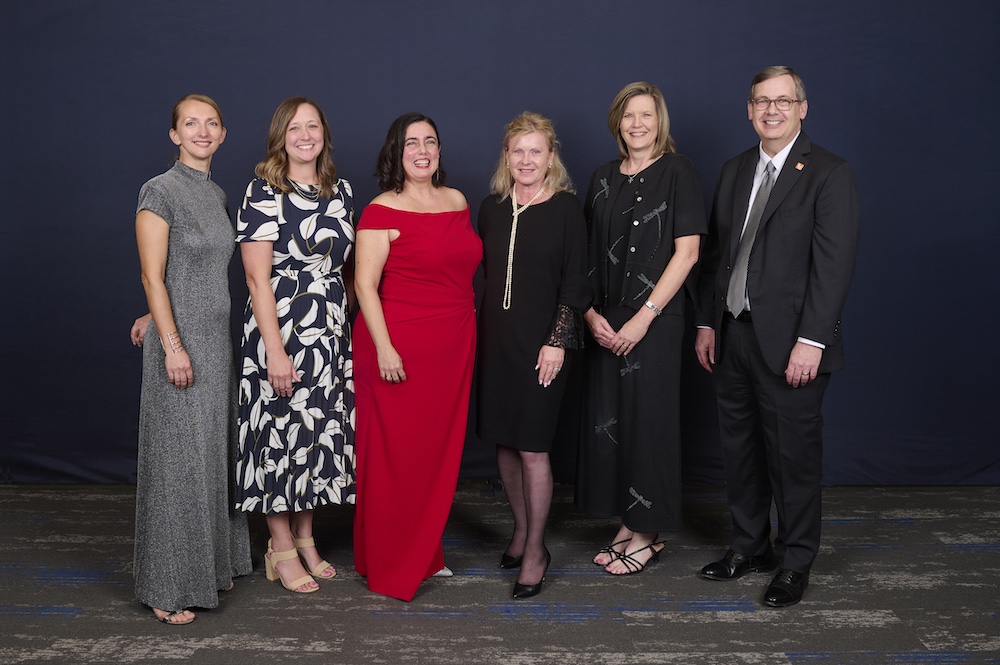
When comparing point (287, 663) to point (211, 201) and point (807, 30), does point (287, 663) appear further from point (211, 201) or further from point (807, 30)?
point (807, 30)

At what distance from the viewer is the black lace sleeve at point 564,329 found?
2947mm

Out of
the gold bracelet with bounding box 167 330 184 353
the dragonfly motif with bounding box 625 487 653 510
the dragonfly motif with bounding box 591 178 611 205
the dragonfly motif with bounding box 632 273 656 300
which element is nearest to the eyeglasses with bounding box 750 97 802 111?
the dragonfly motif with bounding box 591 178 611 205

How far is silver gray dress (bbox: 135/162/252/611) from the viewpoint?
2725mm

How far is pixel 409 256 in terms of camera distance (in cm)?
292

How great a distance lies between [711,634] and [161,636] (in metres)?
1.64

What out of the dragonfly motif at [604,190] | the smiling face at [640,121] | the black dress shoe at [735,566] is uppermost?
the smiling face at [640,121]

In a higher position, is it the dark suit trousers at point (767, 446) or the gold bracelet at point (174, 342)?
the gold bracelet at point (174, 342)

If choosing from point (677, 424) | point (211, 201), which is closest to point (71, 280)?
point (211, 201)

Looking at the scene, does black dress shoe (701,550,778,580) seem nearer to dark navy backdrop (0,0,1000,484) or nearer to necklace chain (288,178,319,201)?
dark navy backdrop (0,0,1000,484)

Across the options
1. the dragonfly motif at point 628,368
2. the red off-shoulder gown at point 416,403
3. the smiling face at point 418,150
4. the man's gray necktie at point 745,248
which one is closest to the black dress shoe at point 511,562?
the red off-shoulder gown at point 416,403

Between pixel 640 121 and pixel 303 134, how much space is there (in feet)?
3.69

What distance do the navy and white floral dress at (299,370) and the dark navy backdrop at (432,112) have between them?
1328mm

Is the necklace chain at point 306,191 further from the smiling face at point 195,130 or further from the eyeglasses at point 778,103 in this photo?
the eyeglasses at point 778,103

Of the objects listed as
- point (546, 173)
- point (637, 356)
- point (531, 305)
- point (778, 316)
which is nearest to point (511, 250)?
→ point (531, 305)
